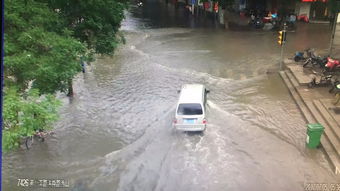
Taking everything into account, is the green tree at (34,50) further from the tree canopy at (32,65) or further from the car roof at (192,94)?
the car roof at (192,94)

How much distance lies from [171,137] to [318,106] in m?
6.98

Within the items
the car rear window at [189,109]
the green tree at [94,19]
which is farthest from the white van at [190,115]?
the green tree at [94,19]

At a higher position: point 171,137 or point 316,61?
point 316,61

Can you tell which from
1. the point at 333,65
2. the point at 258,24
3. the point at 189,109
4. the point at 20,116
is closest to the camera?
the point at 20,116

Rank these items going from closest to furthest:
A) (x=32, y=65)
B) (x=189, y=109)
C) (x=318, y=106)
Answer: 1. (x=32, y=65)
2. (x=189, y=109)
3. (x=318, y=106)

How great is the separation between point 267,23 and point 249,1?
17468mm

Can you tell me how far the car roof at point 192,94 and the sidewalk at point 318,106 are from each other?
4.82 m

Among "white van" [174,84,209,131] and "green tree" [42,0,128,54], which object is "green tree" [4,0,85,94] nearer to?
"green tree" [42,0,128,54]

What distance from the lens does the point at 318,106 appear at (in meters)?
16.9

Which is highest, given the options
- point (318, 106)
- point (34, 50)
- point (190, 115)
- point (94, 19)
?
point (94, 19)

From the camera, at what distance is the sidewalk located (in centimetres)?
1348

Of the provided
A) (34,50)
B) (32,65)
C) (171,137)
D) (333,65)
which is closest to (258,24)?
(333,65)

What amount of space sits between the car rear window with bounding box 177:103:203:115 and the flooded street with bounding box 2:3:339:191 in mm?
953

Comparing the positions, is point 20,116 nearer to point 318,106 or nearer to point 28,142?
point 28,142
